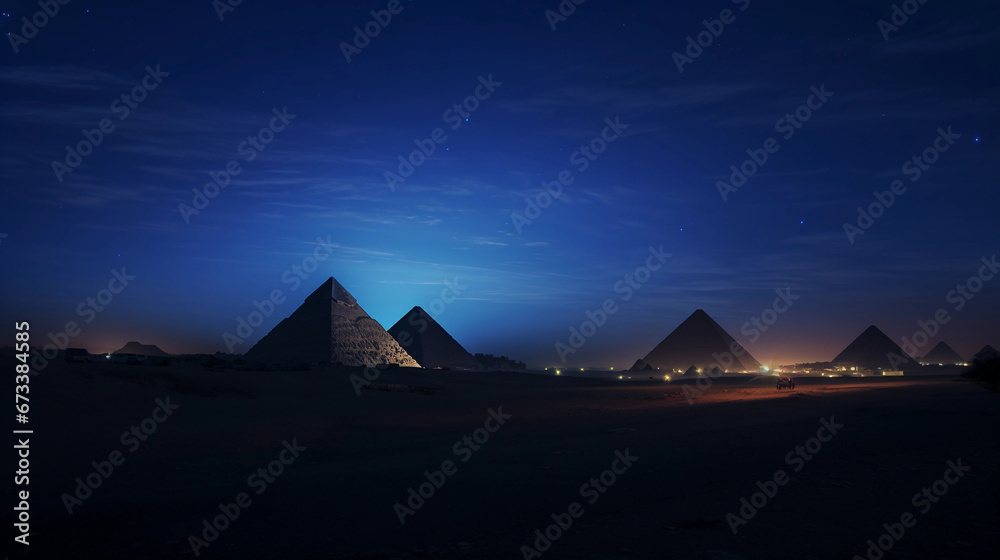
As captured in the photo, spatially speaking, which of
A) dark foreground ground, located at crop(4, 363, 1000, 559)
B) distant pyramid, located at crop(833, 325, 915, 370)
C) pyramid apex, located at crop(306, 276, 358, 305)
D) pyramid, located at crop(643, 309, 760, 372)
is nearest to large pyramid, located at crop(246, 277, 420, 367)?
pyramid apex, located at crop(306, 276, 358, 305)

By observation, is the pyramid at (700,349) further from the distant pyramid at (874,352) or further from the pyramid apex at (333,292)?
the pyramid apex at (333,292)

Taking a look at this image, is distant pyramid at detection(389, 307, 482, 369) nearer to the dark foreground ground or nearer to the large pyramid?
the large pyramid

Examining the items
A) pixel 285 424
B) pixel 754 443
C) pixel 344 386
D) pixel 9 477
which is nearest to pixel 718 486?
pixel 754 443

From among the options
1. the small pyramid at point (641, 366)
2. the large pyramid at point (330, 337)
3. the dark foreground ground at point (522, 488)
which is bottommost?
the dark foreground ground at point (522, 488)

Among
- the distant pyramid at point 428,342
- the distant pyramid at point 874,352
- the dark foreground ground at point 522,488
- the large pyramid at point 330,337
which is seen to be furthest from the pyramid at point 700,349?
the dark foreground ground at point 522,488

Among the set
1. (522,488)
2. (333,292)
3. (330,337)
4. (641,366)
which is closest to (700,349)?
(641,366)

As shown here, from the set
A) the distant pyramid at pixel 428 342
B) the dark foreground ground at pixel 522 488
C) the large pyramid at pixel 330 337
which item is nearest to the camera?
the dark foreground ground at pixel 522 488

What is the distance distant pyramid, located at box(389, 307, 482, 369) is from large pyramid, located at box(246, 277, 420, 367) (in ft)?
93.3

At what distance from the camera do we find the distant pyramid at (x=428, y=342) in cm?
9319

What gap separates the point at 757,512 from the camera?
583cm

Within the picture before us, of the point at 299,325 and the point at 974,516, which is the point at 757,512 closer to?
the point at 974,516

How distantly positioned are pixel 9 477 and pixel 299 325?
5375cm

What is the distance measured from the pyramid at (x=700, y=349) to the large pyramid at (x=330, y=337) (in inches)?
2895

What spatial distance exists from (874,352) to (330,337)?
462ft
